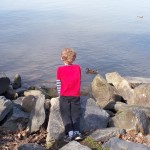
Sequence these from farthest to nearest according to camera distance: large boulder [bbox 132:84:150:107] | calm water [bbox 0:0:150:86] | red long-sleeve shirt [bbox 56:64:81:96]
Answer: calm water [bbox 0:0:150:86]
large boulder [bbox 132:84:150:107]
red long-sleeve shirt [bbox 56:64:81:96]

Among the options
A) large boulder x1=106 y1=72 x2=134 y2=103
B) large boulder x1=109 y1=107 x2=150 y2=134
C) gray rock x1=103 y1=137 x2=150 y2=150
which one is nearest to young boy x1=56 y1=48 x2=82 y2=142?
gray rock x1=103 y1=137 x2=150 y2=150

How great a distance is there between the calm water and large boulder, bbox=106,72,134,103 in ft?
8.58

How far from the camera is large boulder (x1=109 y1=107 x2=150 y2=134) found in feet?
29.0

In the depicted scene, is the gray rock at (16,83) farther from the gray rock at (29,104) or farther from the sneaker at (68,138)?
the sneaker at (68,138)

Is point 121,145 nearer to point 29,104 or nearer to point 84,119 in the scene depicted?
point 84,119

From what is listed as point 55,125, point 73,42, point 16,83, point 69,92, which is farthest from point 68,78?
point 73,42

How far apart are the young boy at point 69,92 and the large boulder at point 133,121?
3.71ft

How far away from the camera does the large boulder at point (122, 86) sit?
14.4 meters

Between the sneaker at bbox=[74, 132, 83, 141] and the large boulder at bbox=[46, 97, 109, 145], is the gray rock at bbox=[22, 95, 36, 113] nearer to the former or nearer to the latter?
the large boulder at bbox=[46, 97, 109, 145]

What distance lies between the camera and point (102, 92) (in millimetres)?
13781

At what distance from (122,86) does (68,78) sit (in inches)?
286

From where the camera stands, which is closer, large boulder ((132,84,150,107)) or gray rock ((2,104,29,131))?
gray rock ((2,104,29,131))

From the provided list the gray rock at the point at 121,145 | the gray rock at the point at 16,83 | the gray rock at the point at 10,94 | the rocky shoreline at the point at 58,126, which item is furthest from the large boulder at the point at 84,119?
the gray rock at the point at 16,83

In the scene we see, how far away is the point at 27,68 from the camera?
21.0 m
